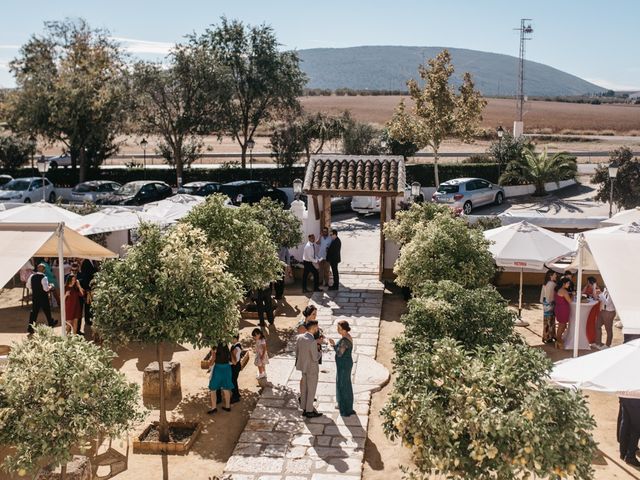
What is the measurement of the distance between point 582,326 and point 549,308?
814 millimetres

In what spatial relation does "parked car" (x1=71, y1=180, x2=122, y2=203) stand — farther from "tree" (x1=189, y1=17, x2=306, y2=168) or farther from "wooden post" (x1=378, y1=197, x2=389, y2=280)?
"wooden post" (x1=378, y1=197, x2=389, y2=280)

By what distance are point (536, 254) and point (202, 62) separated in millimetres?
24076

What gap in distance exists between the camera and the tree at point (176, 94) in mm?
33000

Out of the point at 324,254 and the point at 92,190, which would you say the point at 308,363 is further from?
the point at 92,190

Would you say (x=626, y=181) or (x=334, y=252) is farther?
(x=626, y=181)

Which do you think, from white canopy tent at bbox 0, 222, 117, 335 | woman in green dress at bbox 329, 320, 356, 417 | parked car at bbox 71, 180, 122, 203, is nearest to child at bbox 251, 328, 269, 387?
woman in green dress at bbox 329, 320, 356, 417

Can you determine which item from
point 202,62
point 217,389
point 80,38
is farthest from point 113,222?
point 80,38

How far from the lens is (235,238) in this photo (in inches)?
460

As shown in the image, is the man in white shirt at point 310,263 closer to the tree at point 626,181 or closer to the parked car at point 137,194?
the parked car at point 137,194

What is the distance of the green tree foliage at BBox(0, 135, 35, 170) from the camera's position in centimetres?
3956

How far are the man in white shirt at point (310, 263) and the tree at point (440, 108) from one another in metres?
16.0

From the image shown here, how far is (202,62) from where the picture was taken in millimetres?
33688

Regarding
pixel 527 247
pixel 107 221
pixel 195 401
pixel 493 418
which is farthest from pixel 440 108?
pixel 493 418

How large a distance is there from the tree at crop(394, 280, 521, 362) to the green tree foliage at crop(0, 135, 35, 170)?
36.7 metres
